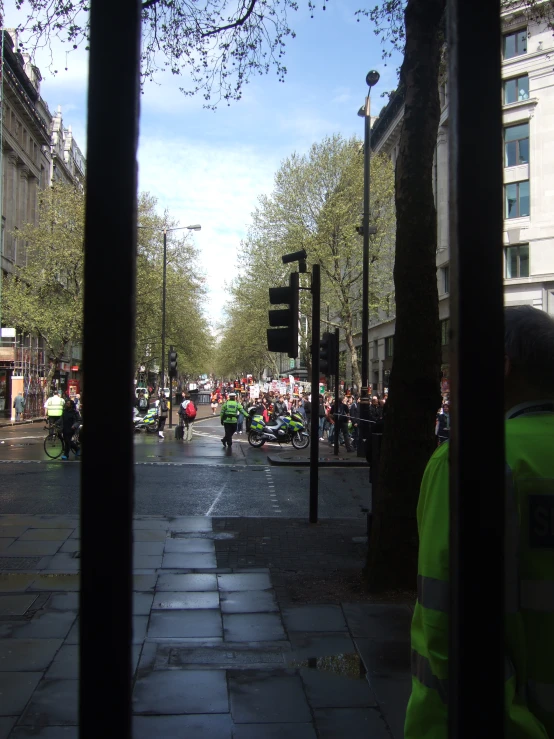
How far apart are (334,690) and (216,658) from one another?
83cm

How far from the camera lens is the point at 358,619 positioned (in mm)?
5418

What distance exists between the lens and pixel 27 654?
450 centimetres

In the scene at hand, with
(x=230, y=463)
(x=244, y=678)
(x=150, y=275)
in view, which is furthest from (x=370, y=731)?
(x=150, y=275)

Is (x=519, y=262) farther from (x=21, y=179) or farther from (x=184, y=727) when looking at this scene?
(x=21, y=179)

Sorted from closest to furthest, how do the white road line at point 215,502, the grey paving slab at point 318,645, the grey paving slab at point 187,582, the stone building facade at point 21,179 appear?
the grey paving slab at point 318,645 < the grey paving slab at point 187,582 < the white road line at point 215,502 < the stone building facade at point 21,179

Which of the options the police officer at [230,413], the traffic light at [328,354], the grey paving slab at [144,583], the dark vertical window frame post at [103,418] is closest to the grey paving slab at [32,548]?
the grey paving slab at [144,583]

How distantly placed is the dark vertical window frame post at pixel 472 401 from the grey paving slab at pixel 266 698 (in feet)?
8.66

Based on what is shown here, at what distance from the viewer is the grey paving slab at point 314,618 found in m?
5.21

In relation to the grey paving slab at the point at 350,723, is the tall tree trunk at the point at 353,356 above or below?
above

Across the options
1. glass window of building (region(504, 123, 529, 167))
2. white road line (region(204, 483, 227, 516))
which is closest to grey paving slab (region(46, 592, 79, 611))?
white road line (region(204, 483, 227, 516))

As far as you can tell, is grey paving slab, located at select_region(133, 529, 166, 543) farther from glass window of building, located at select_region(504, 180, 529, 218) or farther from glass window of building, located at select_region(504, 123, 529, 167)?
glass window of building, located at select_region(504, 123, 529, 167)

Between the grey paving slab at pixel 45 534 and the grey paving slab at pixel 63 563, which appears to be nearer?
the grey paving slab at pixel 63 563

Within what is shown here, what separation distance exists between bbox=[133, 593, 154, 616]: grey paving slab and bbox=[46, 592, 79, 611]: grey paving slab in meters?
0.42

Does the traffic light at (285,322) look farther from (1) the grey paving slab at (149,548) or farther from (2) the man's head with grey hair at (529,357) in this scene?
(2) the man's head with grey hair at (529,357)
